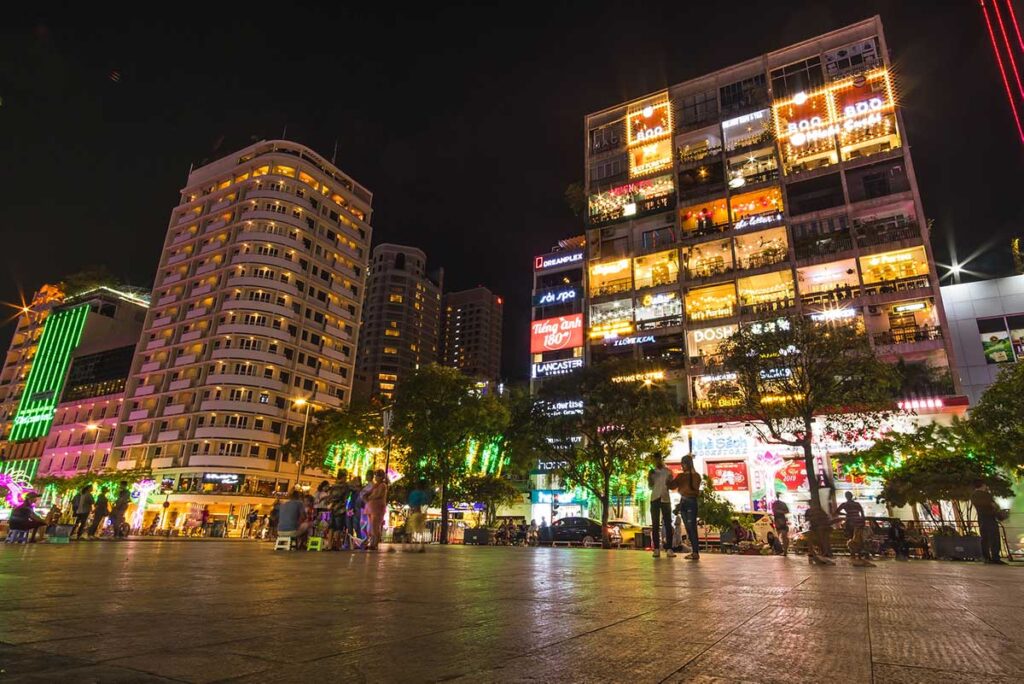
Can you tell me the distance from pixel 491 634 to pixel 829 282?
3808 centimetres

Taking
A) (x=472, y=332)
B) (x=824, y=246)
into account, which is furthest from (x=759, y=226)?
(x=472, y=332)

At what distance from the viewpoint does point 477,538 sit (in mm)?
30141

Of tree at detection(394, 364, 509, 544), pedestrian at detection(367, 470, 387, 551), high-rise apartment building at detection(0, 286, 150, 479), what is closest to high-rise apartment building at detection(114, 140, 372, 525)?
high-rise apartment building at detection(0, 286, 150, 479)

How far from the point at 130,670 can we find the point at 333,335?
229 feet

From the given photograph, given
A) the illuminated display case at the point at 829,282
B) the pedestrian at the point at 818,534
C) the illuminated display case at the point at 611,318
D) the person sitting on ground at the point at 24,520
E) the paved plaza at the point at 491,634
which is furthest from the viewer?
the illuminated display case at the point at 611,318

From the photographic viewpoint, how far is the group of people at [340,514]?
1213cm

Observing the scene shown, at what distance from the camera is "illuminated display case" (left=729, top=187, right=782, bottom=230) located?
36.9 metres

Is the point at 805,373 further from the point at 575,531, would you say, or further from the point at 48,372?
the point at 48,372

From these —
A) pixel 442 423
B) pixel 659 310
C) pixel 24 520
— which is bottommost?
pixel 24 520

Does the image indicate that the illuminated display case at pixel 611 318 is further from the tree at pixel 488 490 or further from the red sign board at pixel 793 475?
the tree at pixel 488 490

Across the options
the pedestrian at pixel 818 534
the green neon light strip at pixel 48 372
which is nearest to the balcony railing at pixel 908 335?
the pedestrian at pixel 818 534

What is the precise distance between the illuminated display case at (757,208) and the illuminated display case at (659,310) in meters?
6.67

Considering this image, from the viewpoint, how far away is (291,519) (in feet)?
39.9

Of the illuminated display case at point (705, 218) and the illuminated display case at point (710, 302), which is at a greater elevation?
the illuminated display case at point (705, 218)
